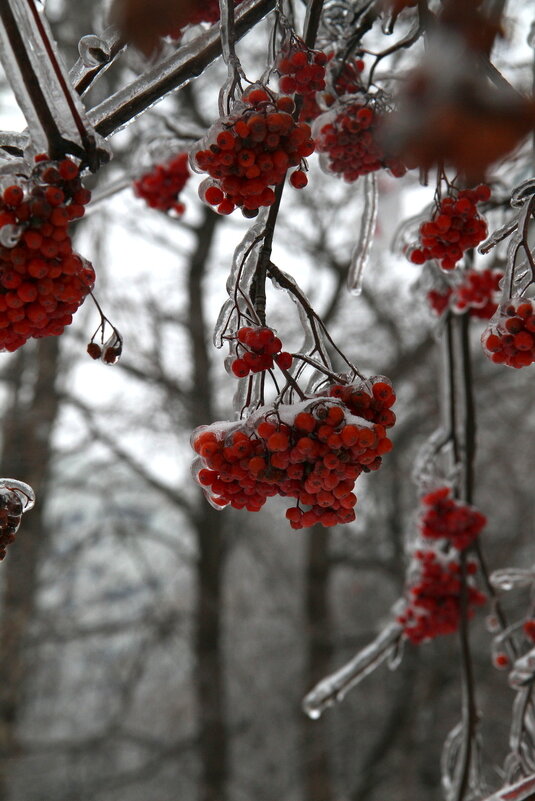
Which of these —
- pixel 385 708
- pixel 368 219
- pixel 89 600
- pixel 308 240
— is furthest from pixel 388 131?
pixel 385 708

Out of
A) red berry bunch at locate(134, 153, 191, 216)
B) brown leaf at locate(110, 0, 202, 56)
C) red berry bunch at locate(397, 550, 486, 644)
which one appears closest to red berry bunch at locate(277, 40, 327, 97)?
brown leaf at locate(110, 0, 202, 56)

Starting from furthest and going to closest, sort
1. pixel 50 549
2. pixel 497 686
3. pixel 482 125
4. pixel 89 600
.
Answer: pixel 89 600
pixel 50 549
pixel 497 686
pixel 482 125

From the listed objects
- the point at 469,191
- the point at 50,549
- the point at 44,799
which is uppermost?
the point at 50,549

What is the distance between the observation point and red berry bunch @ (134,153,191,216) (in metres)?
2.04

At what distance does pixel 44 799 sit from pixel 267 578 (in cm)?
297

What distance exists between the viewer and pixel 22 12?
80 cm

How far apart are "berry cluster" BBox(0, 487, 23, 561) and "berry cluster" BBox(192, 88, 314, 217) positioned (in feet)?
A: 1.59

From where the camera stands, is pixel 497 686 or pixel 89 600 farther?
pixel 89 600

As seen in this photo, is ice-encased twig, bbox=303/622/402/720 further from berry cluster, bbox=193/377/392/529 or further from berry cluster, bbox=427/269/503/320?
berry cluster, bbox=193/377/392/529

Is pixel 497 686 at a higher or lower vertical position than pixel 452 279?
lower

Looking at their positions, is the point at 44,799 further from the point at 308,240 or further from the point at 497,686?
the point at 308,240

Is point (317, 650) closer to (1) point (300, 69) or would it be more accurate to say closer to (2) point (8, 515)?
(2) point (8, 515)

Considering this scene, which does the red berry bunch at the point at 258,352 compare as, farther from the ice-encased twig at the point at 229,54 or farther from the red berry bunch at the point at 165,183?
the red berry bunch at the point at 165,183

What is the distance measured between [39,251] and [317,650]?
6.90 meters
